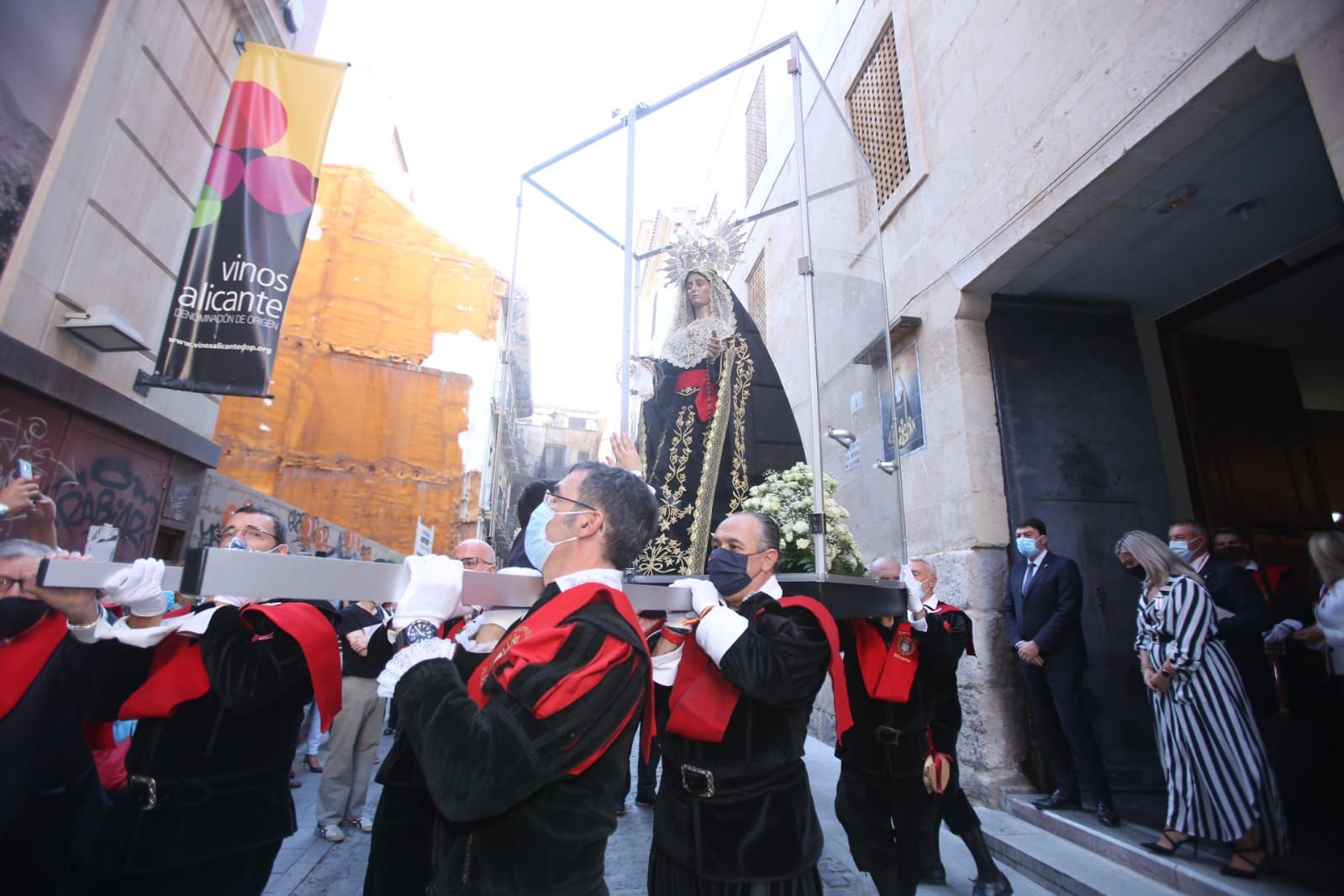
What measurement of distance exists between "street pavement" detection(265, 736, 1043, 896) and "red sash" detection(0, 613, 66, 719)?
6.78 ft

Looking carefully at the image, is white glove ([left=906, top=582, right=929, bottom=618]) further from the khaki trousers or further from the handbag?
the khaki trousers

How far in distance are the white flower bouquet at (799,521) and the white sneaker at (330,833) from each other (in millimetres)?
3995

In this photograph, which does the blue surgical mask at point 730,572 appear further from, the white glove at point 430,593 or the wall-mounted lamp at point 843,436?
the wall-mounted lamp at point 843,436

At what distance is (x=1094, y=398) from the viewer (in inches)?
245

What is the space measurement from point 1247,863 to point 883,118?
7.53m

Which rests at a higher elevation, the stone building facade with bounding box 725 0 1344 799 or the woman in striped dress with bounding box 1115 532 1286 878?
the stone building facade with bounding box 725 0 1344 799

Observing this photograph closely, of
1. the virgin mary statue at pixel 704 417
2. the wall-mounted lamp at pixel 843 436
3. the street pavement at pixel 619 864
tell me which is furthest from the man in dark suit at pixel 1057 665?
the virgin mary statue at pixel 704 417

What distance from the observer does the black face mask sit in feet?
8.32

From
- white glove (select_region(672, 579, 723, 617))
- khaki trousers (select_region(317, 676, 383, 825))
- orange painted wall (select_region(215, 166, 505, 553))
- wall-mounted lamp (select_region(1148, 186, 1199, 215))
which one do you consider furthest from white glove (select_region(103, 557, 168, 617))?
orange painted wall (select_region(215, 166, 505, 553))

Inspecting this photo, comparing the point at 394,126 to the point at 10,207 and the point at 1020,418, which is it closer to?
the point at 10,207

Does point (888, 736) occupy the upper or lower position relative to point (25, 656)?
lower

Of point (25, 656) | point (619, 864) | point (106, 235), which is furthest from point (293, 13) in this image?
point (619, 864)

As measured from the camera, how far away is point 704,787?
245 cm

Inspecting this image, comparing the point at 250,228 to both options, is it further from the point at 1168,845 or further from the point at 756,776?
the point at 1168,845
